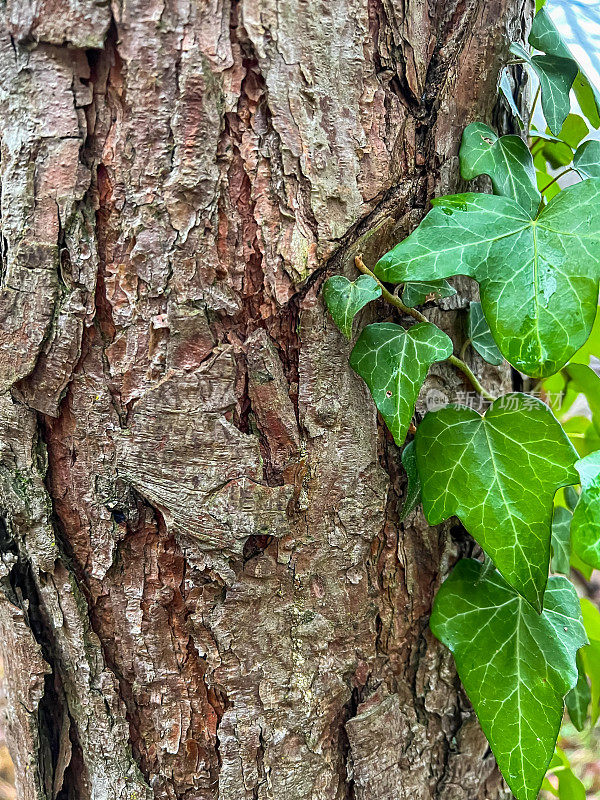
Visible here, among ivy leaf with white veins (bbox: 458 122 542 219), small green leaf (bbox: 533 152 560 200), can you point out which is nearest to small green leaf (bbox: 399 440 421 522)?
ivy leaf with white veins (bbox: 458 122 542 219)

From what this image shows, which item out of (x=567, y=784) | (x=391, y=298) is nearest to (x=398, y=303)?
(x=391, y=298)

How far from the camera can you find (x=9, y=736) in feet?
2.49

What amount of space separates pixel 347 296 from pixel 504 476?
256 mm

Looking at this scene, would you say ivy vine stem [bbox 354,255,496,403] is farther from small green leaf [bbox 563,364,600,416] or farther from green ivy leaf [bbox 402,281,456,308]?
small green leaf [bbox 563,364,600,416]

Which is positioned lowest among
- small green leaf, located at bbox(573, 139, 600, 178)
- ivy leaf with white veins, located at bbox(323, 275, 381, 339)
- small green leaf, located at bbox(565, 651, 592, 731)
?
small green leaf, located at bbox(565, 651, 592, 731)

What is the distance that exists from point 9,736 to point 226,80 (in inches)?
33.0

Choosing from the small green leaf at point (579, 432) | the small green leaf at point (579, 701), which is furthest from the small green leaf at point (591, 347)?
the small green leaf at point (579, 701)

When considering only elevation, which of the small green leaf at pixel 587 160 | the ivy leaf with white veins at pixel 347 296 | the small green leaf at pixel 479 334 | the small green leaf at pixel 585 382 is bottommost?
the small green leaf at pixel 585 382

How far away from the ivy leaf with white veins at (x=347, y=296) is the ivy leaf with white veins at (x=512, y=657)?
368mm

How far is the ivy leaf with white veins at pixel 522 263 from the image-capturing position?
0.56 meters

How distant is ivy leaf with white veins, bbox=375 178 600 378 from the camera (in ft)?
1.83

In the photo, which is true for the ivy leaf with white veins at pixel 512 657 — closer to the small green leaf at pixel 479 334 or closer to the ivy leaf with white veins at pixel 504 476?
the ivy leaf with white veins at pixel 504 476

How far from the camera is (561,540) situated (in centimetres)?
89

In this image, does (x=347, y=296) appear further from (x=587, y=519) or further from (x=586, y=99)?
(x=586, y=99)
